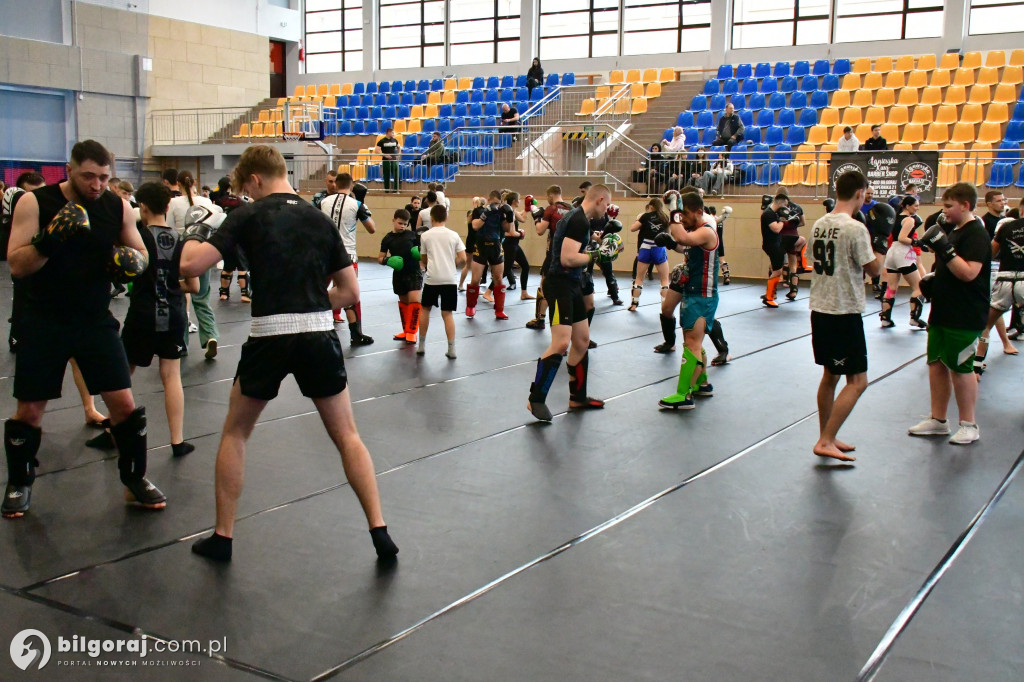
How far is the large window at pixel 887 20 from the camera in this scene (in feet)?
75.4

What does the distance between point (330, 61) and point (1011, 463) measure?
100ft

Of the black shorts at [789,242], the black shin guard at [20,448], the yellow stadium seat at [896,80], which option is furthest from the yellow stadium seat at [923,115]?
the black shin guard at [20,448]

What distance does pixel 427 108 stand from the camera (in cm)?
2766

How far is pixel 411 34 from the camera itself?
102 ft

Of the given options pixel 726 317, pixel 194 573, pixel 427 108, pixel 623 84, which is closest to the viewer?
pixel 194 573

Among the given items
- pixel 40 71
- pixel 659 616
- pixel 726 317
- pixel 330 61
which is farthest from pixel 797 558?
pixel 330 61

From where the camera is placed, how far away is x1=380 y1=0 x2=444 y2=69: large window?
3069 centimetres

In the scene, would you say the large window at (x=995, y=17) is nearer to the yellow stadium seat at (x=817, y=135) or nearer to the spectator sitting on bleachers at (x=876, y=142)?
the yellow stadium seat at (x=817, y=135)

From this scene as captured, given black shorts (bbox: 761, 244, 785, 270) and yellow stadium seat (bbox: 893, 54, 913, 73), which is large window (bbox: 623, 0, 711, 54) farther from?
black shorts (bbox: 761, 244, 785, 270)

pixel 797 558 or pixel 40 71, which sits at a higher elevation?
pixel 40 71

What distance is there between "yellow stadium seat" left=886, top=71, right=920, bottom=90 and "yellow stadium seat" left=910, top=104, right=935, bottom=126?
1.39 metres

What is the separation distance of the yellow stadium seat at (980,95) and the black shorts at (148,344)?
18824 millimetres

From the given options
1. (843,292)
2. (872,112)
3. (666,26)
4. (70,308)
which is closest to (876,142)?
(872,112)

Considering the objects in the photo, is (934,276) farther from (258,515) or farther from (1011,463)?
(258,515)
